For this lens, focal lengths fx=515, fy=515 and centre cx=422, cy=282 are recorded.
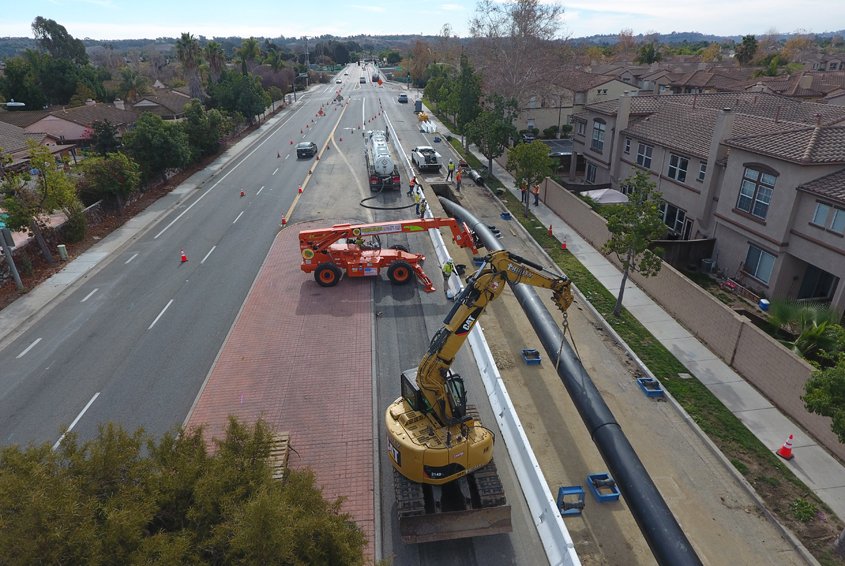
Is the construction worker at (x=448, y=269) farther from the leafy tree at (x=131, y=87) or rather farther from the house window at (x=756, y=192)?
the leafy tree at (x=131, y=87)

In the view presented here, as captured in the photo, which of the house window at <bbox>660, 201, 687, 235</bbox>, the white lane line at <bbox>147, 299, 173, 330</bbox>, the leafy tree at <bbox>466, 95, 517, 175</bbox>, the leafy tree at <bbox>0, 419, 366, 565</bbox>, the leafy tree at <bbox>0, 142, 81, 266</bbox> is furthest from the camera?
the leafy tree at <bbox>466, 95, 517, 175</bbox>

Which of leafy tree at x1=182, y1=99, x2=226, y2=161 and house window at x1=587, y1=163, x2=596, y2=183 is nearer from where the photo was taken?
house window at x1=587, y1=163, x2=596, y2=183

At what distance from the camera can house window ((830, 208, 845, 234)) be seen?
19797 mm

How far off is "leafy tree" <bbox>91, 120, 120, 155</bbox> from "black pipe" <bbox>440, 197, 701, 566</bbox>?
37953 millimetres

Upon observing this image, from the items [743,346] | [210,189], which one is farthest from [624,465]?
[210,189]

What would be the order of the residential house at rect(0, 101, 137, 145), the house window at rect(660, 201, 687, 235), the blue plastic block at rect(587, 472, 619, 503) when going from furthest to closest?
the residential house at rect(0, 101, 137, 145)
the house window at rect(660, 201, 687, 235)
the blue plastic block at rect(587, 472, 619, 503)

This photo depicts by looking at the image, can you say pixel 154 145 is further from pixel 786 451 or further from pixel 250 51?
pixel 250 51

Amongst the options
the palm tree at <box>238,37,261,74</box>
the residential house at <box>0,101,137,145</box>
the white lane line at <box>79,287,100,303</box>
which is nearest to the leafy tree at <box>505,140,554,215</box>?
the white lane line at <box>79,287,100,303</box>

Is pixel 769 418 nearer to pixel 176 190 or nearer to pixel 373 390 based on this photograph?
pixel 373 390

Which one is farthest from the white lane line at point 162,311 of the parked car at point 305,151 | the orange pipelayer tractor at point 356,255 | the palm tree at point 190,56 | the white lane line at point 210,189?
the palm tree at point 190,56

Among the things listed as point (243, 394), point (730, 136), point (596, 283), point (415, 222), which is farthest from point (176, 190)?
point (730, 136)

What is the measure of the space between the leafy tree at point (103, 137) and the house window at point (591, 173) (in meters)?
37.5

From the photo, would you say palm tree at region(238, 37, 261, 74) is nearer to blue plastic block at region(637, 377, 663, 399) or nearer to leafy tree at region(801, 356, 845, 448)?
blue plastic block at region(637, 377, 663, 399)

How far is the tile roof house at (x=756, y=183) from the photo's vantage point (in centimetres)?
2081
